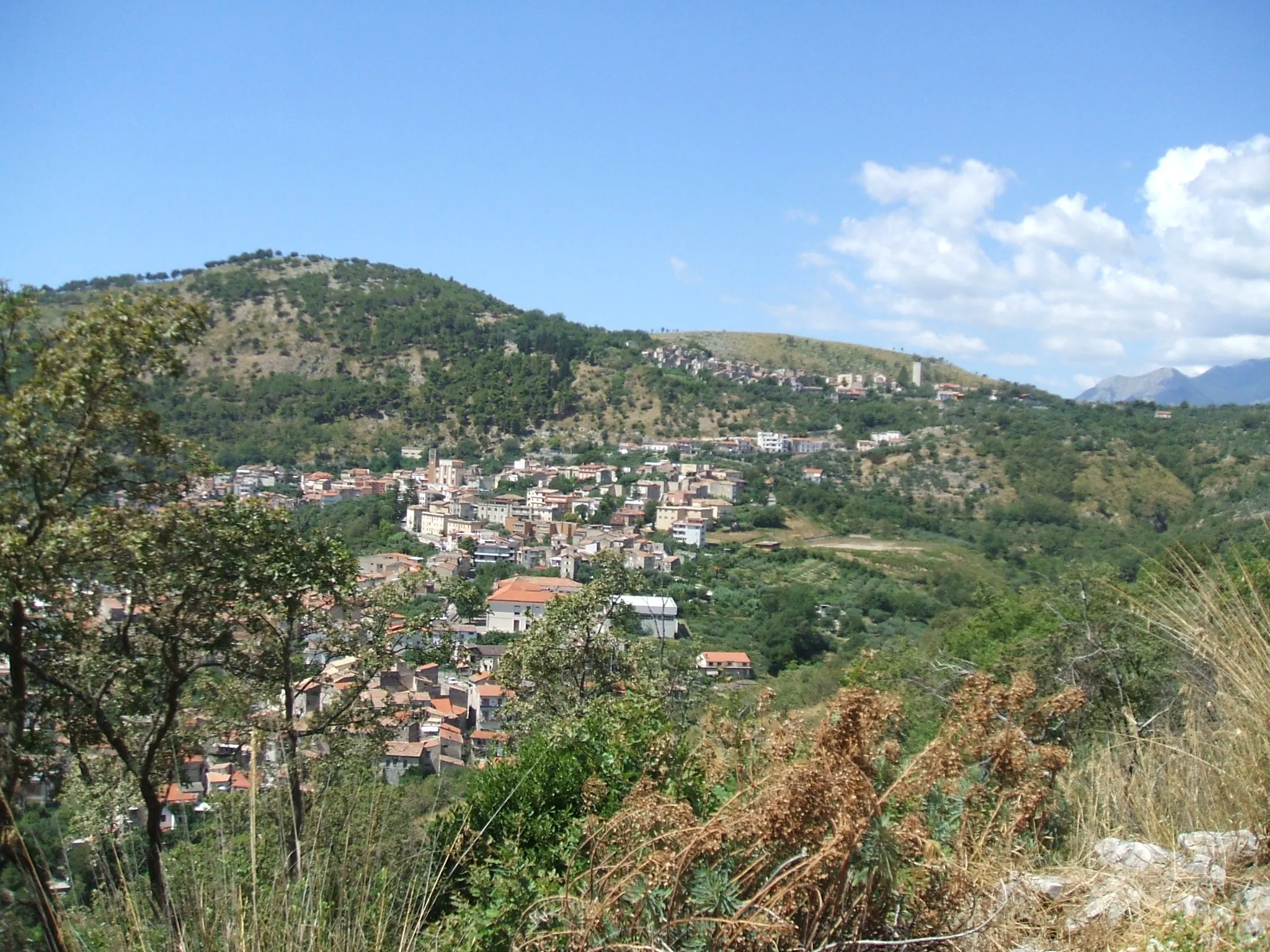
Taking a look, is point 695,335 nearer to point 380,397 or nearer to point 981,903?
point 380,397

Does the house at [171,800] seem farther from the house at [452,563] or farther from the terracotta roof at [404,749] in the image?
the house at [452,563]

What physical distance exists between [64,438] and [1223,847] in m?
4.63

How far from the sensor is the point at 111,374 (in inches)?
166

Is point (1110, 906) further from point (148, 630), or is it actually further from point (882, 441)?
point (882, 441)

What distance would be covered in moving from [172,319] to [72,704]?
192cm

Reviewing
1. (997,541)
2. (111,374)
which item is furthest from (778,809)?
(997,541)

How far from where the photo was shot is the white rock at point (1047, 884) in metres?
2.04

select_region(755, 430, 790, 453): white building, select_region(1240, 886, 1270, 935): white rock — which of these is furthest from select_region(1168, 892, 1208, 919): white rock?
select_region(755, 430, 790, 453): white building

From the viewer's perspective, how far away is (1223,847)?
243 centimetres

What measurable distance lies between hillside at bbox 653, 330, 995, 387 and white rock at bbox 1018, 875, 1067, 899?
3838 inches

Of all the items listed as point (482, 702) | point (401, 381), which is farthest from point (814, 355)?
point (482, 702)

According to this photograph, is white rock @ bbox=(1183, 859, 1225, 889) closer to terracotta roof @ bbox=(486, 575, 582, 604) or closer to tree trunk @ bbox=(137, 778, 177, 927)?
tree trunk @ bbox=(137, 778, 177, 927)

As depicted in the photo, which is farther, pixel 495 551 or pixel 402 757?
pixel 495 551

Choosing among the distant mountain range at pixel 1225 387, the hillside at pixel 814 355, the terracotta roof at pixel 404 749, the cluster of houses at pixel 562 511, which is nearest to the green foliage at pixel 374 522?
the cluster of houses at pixel 562 511
